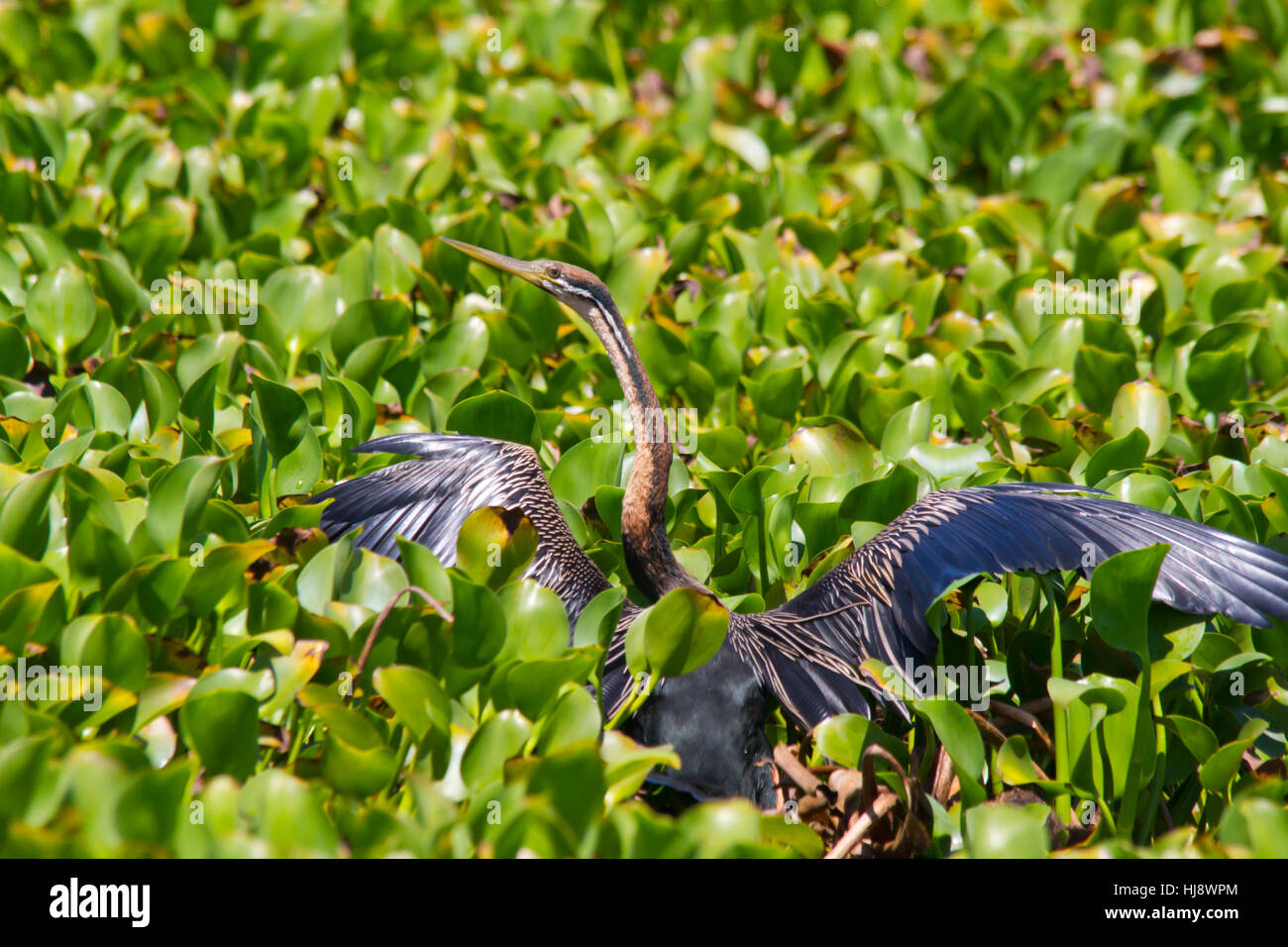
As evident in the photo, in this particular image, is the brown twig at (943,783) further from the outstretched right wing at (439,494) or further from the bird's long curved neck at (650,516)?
the outstretched right wing at (439,494)

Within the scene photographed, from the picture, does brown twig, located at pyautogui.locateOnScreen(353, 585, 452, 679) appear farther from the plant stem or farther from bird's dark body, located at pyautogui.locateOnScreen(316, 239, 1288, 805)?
the plant stem

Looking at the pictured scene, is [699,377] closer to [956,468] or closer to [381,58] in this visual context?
[956,468]

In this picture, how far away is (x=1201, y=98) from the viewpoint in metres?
7.56

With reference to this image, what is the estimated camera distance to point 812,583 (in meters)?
3.91

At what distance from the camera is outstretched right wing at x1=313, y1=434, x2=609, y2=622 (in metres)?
3.92

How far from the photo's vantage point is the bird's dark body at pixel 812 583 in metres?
3.39

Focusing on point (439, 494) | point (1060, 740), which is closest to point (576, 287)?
point (439, 494)

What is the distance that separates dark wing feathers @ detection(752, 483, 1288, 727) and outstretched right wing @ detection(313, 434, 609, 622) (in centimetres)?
65

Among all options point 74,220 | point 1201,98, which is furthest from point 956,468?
point 1201,98

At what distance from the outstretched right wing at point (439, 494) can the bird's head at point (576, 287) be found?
1.78ft

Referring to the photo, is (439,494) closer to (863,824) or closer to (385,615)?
(385,615)

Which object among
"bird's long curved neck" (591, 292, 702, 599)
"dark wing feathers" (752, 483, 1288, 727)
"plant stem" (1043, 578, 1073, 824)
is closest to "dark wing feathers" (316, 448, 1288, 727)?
"dark wing feathers" (752, 483, 1288, 727)

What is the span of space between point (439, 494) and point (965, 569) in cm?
167

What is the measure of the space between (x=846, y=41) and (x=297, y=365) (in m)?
4.97
